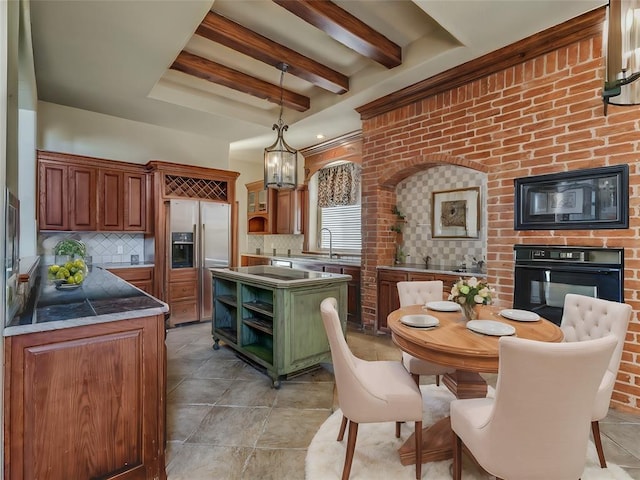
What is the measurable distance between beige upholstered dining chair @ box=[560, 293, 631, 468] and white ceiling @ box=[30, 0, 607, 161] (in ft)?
7.30

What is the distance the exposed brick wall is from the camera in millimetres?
2430

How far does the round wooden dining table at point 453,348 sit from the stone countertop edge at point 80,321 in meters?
1.34

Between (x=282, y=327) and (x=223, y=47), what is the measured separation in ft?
9.74

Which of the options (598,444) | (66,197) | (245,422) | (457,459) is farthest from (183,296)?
(598,444)

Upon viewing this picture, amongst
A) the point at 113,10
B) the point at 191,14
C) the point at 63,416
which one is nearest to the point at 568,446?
the point at 63,416

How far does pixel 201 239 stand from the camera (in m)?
4.77

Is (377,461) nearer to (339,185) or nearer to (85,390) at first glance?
(85,390)

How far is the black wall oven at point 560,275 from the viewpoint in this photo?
2.49 meters

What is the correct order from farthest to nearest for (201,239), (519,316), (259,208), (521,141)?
(259,208) < (201,239) < (521,141) < (519,316)

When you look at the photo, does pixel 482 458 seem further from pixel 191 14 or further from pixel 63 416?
pixel 191 14

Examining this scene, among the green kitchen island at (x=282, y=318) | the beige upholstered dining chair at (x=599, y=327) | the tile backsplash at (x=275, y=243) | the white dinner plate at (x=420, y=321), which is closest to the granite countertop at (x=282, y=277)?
the green kitchen island at (x=282, y=318)

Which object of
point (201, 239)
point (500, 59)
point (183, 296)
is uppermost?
point (500, 59)

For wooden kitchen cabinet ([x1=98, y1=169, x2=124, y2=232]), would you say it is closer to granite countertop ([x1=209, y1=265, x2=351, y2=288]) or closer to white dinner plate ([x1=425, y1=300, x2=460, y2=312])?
granite countertop ([x1=209, y1=265, x2=351, y2=288])

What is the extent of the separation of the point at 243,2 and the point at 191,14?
1.61ft
